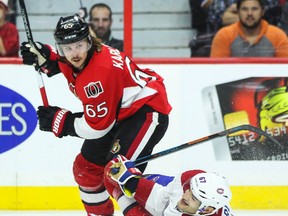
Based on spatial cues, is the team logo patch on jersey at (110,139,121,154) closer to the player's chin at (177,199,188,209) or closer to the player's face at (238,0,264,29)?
the player's chin at (177,199,188,209)

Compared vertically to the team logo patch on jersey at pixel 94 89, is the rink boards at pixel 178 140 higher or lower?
lower

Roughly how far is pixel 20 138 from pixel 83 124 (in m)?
1.20

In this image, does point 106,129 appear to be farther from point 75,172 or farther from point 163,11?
point 163,11

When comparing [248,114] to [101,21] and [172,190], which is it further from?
[172,190]

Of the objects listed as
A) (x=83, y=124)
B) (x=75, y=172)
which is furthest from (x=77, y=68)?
(x=75, y=172)

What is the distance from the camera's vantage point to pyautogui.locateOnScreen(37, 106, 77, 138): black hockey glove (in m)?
3.96

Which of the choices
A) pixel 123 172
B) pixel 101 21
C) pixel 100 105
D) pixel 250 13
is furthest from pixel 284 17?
pixel 123 172

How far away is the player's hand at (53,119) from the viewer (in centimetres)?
396

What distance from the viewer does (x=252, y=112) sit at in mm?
5043

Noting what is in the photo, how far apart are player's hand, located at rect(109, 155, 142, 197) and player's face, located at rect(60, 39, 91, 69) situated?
49 cm

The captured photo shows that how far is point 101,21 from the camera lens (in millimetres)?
5105

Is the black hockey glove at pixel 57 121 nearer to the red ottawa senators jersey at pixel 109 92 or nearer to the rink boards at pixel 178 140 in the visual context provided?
the red ottawa senators jersey at pixel 109 92

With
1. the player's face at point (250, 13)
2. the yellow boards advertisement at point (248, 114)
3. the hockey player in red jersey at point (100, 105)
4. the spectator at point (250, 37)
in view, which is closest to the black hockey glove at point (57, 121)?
Answer: the hockey player in red jersey at point (100, 105)

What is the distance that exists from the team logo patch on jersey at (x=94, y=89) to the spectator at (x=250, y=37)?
1.46 meters
